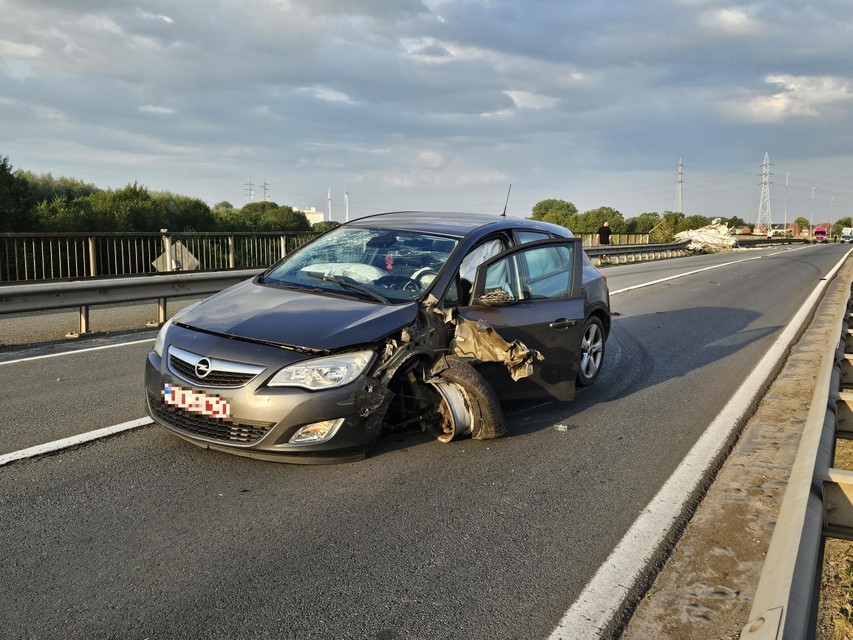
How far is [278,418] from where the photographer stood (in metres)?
4.29

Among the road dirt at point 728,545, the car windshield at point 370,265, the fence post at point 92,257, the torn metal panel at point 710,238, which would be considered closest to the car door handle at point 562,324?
the car windshield at point 370,265

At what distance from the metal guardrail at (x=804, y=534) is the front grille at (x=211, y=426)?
2.72 m

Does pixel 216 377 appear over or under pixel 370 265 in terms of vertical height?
under

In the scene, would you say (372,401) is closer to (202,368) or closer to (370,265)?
(202,368)

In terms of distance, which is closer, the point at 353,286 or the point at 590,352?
the point at 353,286

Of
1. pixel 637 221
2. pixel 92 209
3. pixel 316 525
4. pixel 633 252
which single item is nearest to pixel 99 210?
pixel 92 209

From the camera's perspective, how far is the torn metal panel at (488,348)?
17.3 feet

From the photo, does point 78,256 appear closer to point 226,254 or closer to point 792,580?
point 226,254

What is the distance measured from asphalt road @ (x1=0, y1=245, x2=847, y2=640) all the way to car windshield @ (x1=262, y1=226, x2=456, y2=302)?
3.68 ft

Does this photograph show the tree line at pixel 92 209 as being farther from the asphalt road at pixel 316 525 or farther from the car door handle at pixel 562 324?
the car door handle at pixel 562 324

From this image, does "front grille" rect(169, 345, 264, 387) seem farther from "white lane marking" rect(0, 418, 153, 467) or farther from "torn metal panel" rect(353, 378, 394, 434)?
"white lane marking" rect(0, 418, 153, 467)

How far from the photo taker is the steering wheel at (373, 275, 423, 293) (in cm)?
539

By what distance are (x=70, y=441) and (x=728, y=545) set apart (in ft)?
13.6

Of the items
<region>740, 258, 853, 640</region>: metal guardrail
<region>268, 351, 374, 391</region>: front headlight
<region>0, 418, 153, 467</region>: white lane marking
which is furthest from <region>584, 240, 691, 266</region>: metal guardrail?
<region>740, 258, 853, 640</region>: metal guardrail
